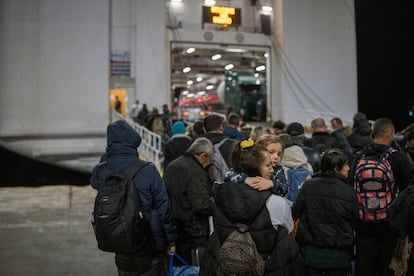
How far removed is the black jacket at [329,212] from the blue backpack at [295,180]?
449 mm

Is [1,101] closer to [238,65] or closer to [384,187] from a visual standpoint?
[238,65]

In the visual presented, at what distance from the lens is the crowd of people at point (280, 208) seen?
242cm

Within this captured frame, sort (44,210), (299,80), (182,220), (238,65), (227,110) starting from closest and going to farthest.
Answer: (182,220) < (44,210) < (299,80) < (227,110) < (238,65)

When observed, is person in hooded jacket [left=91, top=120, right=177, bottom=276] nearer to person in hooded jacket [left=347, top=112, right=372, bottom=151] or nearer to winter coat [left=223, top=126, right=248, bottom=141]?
winter coat [left=223, top=126, right=248, bottom=141]

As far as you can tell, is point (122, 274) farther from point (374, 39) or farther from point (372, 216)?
point (374, 39)

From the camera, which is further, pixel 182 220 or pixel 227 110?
pixel 227 110

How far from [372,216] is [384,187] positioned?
0.26 m

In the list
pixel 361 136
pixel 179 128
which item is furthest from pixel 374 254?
pixel 179 128

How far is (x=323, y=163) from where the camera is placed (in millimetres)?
3160

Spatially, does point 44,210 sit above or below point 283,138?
below

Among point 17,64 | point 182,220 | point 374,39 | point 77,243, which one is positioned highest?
point 374,39

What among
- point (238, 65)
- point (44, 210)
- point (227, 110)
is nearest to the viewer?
point (44, 210)

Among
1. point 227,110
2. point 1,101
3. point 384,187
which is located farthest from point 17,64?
point 384,187

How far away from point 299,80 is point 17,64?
13869 mm
